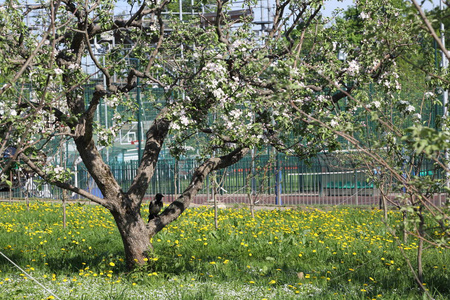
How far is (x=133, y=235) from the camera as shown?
642 centimetres

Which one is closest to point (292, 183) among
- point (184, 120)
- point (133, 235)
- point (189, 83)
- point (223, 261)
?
point (223, 261)

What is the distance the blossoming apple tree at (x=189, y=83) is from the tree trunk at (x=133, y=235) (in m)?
0.01

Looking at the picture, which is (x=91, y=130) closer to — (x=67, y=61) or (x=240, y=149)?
(x=67, y=61)

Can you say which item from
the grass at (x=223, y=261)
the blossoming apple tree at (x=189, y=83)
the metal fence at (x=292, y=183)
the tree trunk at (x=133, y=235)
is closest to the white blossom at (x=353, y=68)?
the blossoming apple tree at (x=189, y=83)

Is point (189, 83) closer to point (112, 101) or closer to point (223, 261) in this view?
point (112, 101)

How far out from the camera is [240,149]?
657 centimetres

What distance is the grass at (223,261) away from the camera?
5566 mm

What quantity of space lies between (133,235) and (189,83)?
1953 millimetres

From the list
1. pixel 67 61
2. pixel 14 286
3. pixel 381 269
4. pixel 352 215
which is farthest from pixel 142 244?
pixel 352 215

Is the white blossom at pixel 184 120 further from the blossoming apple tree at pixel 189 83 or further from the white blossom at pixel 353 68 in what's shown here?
the white blossom at pixel 353 68

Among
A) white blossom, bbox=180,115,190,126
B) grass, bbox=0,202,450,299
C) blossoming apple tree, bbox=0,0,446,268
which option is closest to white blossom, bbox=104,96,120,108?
blossoming apple tree, bbox=0,0,446,268

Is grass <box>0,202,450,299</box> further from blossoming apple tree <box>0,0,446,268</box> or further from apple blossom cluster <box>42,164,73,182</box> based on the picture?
apple blossom cluster <box>42,164,73,182</box>

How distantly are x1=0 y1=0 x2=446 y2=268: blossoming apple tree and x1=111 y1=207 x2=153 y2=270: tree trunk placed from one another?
1 centimetres

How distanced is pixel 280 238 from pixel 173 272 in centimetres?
231
